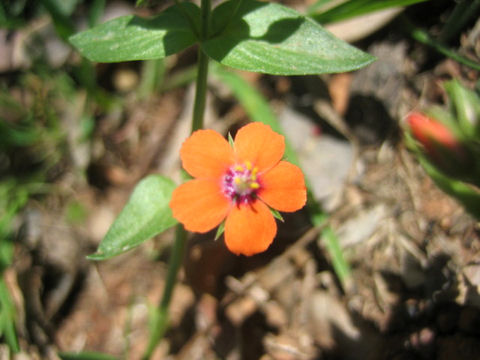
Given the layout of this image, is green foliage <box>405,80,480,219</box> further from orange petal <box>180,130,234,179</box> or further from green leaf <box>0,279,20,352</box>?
green leaf <box>0,279,20,352</box>

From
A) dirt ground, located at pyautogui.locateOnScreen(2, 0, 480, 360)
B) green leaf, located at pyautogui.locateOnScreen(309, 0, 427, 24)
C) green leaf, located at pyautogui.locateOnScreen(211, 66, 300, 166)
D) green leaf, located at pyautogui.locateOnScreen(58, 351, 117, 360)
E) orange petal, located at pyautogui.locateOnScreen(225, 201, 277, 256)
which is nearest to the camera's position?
orange petal, located at pyautogui.locateOnScreen(225, 201, 277, 256)

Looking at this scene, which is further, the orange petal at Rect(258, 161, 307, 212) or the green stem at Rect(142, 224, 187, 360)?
the green stem at Rect(142, 224, 187, 360)

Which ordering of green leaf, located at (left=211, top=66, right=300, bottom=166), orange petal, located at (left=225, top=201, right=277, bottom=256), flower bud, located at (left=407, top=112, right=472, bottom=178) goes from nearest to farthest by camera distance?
1. flower bud, located at (left=407, top=112, right=472, bottom=178)
2. orange petal, located at (left=225, top=201, right=277, bottom=256)
3. green leaf, located at (left=211, top=66, right=300, bottom=166)

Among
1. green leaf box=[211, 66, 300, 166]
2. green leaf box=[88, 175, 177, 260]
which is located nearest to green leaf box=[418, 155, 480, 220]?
green leaf box=[211, 66, 300, 166]

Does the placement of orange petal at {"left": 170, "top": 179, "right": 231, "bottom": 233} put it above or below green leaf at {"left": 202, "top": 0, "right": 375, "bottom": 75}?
below

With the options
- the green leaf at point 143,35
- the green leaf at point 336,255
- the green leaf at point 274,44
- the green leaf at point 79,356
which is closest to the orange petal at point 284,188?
the green leaf at point 274,44

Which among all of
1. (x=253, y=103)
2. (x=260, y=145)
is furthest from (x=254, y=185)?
(x=253, y=103)

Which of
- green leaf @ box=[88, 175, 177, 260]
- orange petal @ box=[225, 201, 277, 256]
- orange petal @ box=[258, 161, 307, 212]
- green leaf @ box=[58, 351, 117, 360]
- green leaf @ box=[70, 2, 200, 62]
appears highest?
green leaf @ box=[70, 2, 200, 62]

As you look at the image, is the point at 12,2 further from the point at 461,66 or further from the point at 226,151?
the point at 461,66
